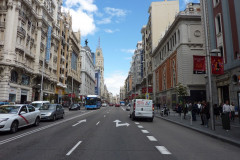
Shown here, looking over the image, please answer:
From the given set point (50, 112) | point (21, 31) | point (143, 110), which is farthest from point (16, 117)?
point (21, 31)

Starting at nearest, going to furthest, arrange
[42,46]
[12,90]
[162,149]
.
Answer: [162,149] → [12,90] → [42,46]

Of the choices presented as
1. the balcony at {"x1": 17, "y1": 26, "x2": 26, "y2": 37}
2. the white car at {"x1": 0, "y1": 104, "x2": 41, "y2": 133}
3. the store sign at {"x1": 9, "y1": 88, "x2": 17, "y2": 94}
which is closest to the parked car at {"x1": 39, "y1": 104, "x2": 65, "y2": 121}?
the white car at {"x1": 0, "y1": 104, "x2": 41, "y2": 133}

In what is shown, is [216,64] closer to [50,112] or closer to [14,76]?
[50,112]

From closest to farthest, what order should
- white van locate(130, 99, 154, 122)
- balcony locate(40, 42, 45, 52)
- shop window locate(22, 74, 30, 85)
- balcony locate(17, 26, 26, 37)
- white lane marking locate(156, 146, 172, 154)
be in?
white lane marking locate(156, 146, 172, 154), white van locate(130, 99, 154, 122), balcony locate(17, 26, 26, 37), shop window locate(22, 74, 30, 85), balcony locate(40, 42, 45, 52)

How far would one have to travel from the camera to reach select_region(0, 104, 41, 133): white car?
9.10 m

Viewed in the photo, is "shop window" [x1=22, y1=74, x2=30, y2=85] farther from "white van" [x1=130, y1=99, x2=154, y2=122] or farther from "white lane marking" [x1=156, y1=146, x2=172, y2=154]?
"white lane marking" [x1=156, y1=146, x2=172, y2=154]

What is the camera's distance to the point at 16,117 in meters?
9.88

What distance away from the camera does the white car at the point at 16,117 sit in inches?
358

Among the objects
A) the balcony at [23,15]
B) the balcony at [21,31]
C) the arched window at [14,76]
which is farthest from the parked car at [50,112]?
the balcony at [23,15]

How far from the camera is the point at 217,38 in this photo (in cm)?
2183

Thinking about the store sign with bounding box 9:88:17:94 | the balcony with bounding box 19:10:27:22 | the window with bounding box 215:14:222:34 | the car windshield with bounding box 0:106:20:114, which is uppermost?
the balcony with bounding box 19:10:27:22

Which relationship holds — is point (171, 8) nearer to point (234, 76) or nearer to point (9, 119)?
point (234, 76)

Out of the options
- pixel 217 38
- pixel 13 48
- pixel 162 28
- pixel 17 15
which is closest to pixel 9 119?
pixel 217 38

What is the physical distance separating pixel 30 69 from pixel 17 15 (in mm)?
10216
